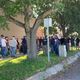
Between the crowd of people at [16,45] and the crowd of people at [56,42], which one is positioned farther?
the crowd of people at [56,42]

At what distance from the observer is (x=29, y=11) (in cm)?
2270

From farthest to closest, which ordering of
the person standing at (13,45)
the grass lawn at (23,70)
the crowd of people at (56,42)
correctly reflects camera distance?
the crowd of people at (56,42)
the person standing at (13,45)
the grass lawn at (23,70)

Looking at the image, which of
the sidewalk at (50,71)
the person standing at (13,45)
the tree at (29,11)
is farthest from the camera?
the person standing at (13,45)

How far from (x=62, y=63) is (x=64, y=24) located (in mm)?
13146

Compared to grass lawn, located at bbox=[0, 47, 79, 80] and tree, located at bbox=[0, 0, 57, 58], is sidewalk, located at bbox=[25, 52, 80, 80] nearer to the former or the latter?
grass lawn, located at bbox=[0, 47, 79, 80]

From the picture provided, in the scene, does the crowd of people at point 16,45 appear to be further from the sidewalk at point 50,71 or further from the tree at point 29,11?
the sidewalk at point 50,71

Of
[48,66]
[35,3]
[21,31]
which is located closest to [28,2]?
[35,3]

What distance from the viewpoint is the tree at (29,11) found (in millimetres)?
19345

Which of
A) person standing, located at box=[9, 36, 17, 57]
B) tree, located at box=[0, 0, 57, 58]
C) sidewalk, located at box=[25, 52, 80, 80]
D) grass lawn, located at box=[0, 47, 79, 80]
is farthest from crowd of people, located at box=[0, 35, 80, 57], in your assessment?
sidewalk, located at box=[25, 52, 80, 80]

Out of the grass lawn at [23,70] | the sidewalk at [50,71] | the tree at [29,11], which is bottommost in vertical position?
the sidewalk at [50,71]

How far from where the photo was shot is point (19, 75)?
16672mm

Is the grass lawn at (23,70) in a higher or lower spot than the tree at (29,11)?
lower

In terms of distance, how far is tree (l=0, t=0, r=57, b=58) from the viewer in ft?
63.5

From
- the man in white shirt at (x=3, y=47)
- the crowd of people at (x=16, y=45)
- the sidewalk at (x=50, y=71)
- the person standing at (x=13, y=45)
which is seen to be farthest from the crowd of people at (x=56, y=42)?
the sidewalk at (x=50, y=71)
